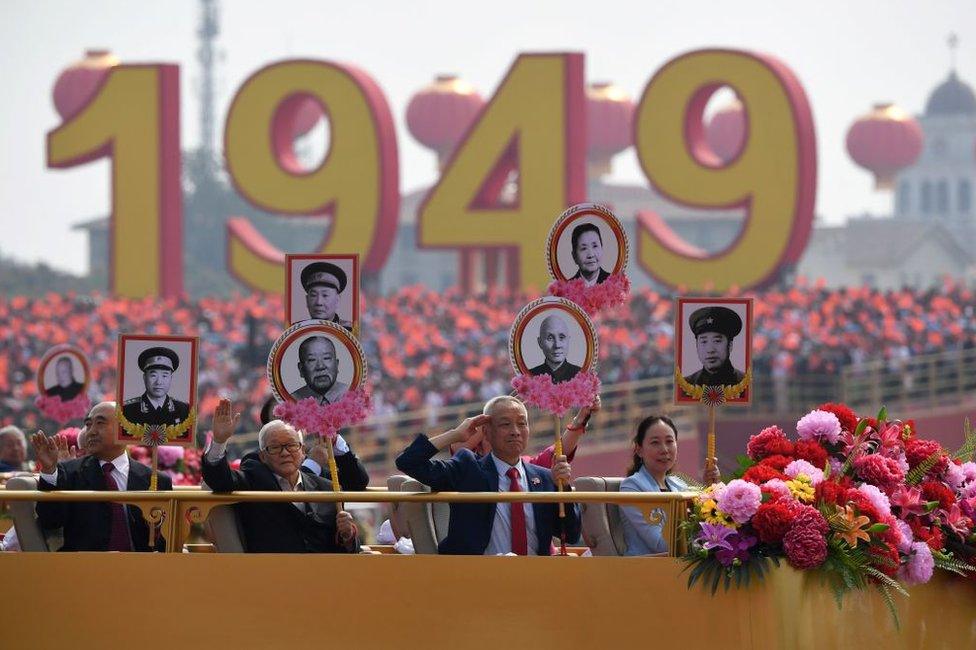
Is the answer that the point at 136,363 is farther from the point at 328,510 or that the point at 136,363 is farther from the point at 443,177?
the point at 443,177

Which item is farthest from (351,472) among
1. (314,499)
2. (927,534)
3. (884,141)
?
(884,141)

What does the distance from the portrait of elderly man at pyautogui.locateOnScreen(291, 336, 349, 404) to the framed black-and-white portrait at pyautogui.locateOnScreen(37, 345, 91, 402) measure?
15.8ft

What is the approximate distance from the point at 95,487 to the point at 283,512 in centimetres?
112

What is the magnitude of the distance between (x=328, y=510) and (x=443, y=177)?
1194 inches

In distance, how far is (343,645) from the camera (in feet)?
30.9

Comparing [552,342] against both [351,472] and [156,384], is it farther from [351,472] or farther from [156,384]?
[156,384]

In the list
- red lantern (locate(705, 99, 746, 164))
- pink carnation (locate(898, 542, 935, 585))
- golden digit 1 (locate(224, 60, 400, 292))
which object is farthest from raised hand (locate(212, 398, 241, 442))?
A: red lantern (locate(705, 99, 746, 164))

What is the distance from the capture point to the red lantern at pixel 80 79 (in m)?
56.7

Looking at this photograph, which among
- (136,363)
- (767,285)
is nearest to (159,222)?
(767,285)

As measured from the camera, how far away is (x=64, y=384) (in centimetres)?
1437

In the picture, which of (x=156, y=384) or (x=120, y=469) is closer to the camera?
(x=156, y=384)

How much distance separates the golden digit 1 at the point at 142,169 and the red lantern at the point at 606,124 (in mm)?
25380

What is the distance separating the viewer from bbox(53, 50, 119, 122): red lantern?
56.7m

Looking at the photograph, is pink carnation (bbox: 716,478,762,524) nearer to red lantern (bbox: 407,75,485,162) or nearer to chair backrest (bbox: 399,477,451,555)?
chair backrest (bbox: 399,477,451,555)
